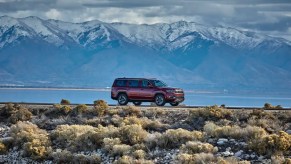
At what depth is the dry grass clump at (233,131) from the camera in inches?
1160

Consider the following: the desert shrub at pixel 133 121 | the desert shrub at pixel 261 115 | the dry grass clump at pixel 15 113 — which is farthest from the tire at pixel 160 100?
the desert shrub at pixel 261 115

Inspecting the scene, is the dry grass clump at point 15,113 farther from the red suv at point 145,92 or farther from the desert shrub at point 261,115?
the desert shrub at point 261,115

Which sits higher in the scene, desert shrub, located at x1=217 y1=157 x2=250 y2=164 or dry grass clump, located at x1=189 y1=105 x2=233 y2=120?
dry grass clump, located at x1=189 y1=105 x2=233 y2=120

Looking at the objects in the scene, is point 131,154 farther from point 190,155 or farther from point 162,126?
point 162,126

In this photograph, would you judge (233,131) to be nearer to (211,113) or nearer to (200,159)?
(200,159)

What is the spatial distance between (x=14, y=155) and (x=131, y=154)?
21.1 feet

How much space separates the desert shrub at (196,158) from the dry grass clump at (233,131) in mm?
3475

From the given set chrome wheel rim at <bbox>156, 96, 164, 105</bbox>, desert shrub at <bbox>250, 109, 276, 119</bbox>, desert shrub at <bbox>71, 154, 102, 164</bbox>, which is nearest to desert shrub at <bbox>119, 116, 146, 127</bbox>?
desert shrub at <bbox>71, 154, 102, 164</bbox>

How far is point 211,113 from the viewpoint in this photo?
3516 centimetres

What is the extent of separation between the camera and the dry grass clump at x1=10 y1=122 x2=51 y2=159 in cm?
3034

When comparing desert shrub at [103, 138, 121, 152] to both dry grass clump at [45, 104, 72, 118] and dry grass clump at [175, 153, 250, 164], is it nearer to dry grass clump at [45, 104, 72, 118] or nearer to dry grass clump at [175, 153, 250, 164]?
dry grass clump at [175, 153, 250, 164]

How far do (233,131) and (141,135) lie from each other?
4304 mm

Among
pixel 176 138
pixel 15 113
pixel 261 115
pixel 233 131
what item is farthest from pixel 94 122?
pixel 261 115

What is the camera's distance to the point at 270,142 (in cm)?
2727
